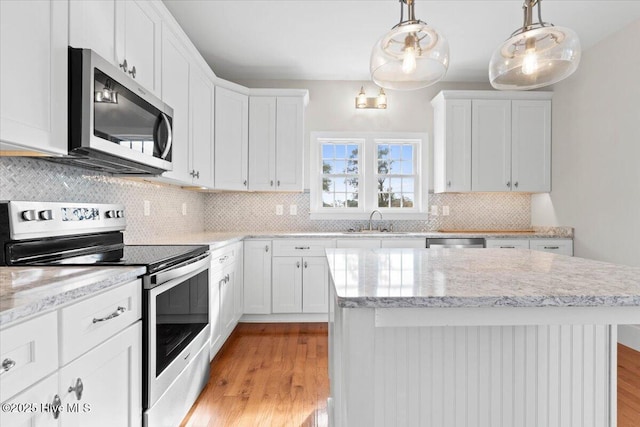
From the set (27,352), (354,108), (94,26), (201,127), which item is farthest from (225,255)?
(354,108)

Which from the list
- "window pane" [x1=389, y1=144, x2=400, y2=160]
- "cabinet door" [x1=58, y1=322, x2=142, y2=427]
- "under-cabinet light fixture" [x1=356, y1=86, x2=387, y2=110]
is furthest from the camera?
"window pane" [x1=389, y1=144, x2=400, y2=160]

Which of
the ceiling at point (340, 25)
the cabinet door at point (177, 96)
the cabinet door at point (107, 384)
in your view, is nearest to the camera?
the cabinet door at point (107, 384)

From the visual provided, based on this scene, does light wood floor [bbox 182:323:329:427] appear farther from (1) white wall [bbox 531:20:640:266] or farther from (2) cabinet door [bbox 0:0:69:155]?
(1) white wall [bbox 531:20:640:266]

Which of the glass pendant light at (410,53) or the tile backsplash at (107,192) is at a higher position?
the glass pendant light at (410,53)

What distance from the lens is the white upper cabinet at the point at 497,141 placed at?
12.6 ft

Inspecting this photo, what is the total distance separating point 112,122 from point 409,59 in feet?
4.44

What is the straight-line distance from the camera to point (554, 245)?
3568 mm

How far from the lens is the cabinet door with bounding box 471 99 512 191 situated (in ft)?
12.6

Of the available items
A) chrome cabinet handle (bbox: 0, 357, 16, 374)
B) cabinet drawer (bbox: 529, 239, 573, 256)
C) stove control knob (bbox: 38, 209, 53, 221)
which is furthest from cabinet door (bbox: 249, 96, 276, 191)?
chrome cabinet handle (bbox: 0, 357, 16, 374)

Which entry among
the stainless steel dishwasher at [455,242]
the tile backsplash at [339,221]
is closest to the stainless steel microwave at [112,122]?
the tile backsplash at [339,221]

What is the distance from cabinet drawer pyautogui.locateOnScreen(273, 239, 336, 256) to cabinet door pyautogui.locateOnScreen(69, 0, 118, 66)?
2.14 meters

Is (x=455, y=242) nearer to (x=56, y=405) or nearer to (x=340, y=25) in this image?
(x=340, y=25)

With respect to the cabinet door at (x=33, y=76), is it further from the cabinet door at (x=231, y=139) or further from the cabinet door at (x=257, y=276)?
the cabinet door at (x=257, y=276)

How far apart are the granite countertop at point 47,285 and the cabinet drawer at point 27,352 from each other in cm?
4
